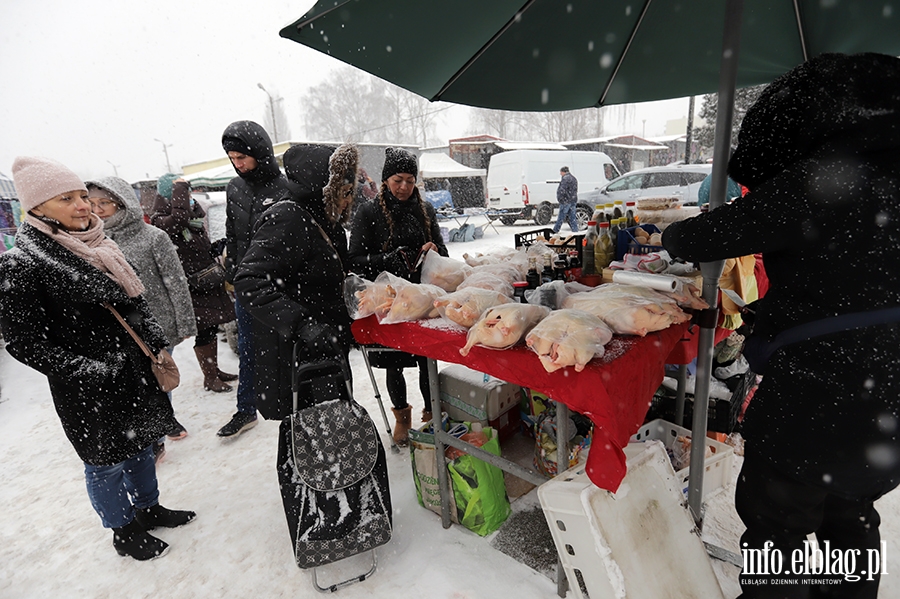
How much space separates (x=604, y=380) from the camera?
1360 mm

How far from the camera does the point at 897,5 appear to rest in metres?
1.92

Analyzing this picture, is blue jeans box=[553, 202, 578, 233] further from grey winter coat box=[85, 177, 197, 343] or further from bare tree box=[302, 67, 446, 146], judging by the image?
bare tree box=[302, 67, 446, 146]

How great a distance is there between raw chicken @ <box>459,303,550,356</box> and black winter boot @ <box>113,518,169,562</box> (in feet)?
7.17

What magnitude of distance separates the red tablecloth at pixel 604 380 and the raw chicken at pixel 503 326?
5 cm

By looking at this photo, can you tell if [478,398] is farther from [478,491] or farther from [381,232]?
[381,232]

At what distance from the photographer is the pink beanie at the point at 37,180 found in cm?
199

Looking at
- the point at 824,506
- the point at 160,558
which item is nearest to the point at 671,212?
the point at 824,506

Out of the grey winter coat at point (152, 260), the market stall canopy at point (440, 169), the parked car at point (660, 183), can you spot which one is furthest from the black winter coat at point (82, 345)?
the market stall canopy at point (440, 169)

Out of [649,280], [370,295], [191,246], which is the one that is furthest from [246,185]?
[649,280]

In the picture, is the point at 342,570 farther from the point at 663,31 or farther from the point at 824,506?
the point at 663,31

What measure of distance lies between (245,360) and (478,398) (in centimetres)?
206

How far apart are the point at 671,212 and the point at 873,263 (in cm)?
148

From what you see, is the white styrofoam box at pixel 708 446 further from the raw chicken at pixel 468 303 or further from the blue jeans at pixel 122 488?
the blue jeans at pixel 122 488

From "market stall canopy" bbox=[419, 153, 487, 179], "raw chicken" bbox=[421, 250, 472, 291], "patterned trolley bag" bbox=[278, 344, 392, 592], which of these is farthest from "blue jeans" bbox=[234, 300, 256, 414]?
"market stall canopy" bbox=[419, 153, 487, 179]
